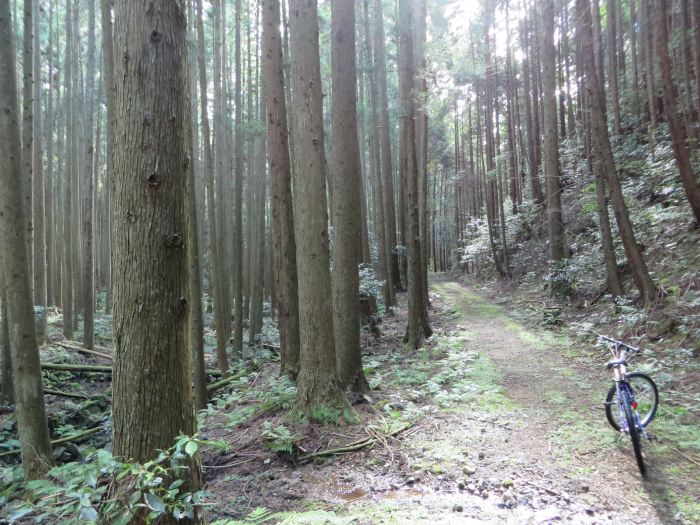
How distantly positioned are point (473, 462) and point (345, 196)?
3.87 m

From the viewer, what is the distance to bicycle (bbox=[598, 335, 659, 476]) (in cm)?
400

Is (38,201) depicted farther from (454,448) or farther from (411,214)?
(454,448)

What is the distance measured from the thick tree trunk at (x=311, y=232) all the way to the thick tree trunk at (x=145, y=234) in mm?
3226

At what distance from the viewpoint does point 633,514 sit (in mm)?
3367


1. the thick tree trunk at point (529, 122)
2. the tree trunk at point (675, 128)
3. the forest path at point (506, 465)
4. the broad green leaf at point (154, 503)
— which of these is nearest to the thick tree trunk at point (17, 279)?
the forest path at point (506, 465)

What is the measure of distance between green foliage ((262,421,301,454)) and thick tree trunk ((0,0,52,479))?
2403mm

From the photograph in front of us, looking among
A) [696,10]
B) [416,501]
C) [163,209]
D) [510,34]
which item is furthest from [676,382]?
[510,34]

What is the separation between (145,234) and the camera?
2.24 m

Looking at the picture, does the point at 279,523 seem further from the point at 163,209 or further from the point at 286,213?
the point at 286,213

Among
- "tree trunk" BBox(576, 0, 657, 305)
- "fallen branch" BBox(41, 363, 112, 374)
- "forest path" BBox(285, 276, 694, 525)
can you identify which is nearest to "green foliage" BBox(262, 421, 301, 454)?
"forest path" BBox(285, 276, 694, 525)

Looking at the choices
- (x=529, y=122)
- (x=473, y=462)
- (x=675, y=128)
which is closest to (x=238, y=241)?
(x=473, y=462)

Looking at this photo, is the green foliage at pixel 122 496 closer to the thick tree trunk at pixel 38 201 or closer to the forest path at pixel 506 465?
the forest path at pixel 506 465

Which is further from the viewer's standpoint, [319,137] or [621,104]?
[621,104]

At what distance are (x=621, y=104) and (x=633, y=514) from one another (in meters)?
16.8
